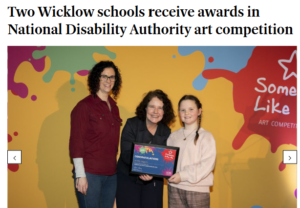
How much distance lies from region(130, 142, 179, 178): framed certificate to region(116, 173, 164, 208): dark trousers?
6.4 inches

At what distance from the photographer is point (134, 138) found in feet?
8.75

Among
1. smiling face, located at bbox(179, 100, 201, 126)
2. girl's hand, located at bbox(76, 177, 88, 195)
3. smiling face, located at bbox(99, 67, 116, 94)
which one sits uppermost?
smiling face, located at bbox(99, 67, 116, 94)

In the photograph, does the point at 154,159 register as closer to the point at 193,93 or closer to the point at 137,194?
the point at 137,194

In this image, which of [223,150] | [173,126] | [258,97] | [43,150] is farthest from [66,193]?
[258,97]

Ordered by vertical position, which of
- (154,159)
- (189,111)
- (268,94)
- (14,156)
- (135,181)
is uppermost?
(268,94)

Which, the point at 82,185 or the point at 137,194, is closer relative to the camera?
the point at 82,185

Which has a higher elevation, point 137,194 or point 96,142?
point 96,142

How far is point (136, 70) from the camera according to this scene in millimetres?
3463

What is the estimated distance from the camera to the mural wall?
11.2 ft

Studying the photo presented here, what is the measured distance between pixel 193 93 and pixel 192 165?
121 centimetres

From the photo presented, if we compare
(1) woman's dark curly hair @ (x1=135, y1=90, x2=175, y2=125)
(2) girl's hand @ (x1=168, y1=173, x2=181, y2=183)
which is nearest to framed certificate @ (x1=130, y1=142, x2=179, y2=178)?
(2) girl's hand @ (x1=168, y1=173, x2=181, y2=183)

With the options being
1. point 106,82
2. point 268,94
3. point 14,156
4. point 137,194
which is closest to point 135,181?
point 137,194

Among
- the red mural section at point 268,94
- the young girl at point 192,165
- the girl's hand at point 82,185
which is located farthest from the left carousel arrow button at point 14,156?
the red mural section at point 268,94

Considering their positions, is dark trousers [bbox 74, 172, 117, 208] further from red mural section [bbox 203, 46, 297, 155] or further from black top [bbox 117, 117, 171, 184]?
red mural section [bbox 203, 46, 297, 155]
